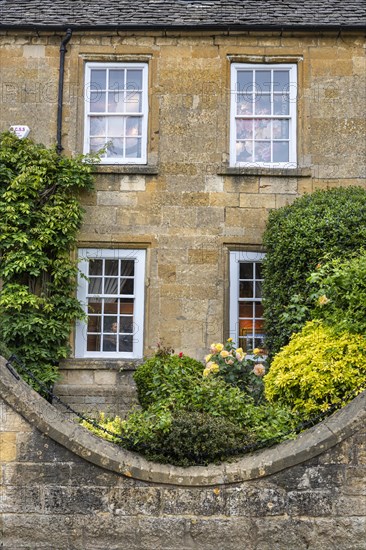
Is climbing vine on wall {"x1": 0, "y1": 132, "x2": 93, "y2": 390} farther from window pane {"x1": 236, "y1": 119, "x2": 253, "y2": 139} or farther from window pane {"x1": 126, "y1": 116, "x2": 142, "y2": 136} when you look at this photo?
window pane {"x1": 236, "y1": 119, "x2": 253, "y2": 139}

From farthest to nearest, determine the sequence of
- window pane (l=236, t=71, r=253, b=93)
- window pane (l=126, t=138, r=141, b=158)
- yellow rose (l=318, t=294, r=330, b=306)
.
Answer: window pane (l=236, t=71, r=253, b=93) → window pane (l=126, t=138, r=141, b=158) → yellow rose (l=318, t=294, r=330, b=306)

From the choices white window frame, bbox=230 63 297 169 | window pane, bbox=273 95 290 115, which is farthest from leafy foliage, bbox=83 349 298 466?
window pane, bbox=273 95 290 115

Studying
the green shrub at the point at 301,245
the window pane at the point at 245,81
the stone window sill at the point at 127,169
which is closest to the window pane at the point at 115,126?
the stone window sill at the point at 127,169

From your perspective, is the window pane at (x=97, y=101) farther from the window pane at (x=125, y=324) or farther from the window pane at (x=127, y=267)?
the window pane at (x=125, y=324)

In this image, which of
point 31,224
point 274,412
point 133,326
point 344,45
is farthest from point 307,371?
point 344,45

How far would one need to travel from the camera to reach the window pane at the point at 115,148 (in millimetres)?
13438

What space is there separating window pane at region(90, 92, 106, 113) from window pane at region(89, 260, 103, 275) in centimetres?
266

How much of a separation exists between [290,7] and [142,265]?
5.35 meters

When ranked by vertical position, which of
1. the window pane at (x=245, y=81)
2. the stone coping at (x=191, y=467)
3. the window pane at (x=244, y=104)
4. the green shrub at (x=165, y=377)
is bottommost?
the stone coping at (x=191, y=467)

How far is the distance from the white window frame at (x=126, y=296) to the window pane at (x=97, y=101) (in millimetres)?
2501

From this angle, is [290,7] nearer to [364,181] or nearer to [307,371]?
[364,181]

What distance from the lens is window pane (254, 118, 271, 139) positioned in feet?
44.2

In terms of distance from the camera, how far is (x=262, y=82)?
13.6 metres

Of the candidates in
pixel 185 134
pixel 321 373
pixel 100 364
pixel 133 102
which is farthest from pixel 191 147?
pixel 321 373
